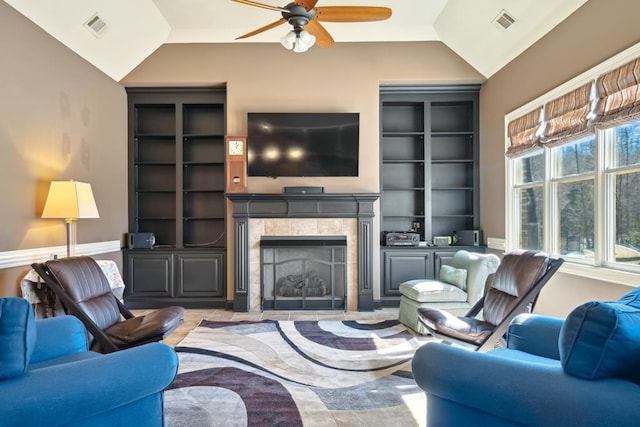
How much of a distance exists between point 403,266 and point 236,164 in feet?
8.55

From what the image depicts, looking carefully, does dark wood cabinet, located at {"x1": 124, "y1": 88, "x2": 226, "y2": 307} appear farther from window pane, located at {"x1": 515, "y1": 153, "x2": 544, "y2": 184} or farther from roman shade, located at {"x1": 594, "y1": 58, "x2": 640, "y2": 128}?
roman shade, located at {"x1": 594, "y1": 58, "x2": 640, "y2": 128}

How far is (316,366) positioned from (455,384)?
70.6 inches

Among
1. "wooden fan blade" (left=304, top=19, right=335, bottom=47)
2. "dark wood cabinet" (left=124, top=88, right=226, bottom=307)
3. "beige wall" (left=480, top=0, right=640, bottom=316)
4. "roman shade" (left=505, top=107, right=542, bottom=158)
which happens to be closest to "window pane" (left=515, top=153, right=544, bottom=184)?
"roman shade" (left=505, top=107, right=542, bottom=158)

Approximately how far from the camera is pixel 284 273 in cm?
476

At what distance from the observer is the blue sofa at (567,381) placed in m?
1.03

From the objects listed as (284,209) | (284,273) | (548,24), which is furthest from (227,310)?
(548,24)

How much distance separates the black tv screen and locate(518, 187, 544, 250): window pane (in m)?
2.02

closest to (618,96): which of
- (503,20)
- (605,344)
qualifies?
(503,20)

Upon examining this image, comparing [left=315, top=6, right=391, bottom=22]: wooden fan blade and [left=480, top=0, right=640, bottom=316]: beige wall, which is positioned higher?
[left=315, top=6, right=391, bottom=22]: wooden fan blade

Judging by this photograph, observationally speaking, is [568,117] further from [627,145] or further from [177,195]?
[177,195]

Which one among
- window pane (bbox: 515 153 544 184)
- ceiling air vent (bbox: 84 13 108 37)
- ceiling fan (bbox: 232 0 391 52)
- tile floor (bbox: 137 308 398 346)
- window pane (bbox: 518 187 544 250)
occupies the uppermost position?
ceiling air vent (bbox: 84 13 108 37)

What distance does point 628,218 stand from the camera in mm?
2654

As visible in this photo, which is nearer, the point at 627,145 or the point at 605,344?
the point at 605,344

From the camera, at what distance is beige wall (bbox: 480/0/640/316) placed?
2707mm
